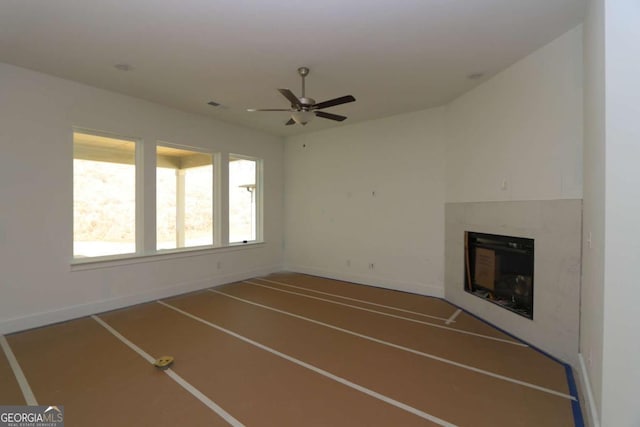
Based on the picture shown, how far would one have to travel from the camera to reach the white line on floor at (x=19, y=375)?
7.39ft

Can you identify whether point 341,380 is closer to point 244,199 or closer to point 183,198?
point 183,198

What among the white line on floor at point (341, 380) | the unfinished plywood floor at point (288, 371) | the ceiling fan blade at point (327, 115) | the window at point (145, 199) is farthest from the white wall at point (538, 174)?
the window at point (145, 199)

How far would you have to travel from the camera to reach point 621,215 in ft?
5.38

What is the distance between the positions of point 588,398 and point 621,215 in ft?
4.67

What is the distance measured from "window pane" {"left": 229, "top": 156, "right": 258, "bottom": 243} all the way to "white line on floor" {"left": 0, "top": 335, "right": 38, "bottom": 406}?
11.2ft

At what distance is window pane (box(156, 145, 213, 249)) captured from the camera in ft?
16.7

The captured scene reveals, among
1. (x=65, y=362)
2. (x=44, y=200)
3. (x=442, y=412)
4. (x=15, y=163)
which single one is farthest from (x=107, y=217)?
(x=442, y=412)

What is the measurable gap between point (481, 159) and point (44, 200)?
18.4ft

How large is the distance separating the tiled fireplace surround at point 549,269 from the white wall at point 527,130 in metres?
0.15

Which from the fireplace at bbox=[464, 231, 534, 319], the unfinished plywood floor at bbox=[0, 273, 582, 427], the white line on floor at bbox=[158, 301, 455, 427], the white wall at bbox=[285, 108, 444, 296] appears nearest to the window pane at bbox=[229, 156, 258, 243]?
the white wall at bbox=[285, 108, 444, 296]

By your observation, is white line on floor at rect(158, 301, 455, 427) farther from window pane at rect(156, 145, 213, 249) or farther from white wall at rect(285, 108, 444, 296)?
white wall at rect(285, 108, 444, 296)

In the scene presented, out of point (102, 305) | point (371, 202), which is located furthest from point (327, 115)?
point (102, 305)

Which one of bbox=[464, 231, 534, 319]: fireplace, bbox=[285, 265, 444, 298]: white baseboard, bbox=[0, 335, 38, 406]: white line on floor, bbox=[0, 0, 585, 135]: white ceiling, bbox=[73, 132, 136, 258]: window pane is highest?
bbox=[0, 0, 585, 135]: white ceiling

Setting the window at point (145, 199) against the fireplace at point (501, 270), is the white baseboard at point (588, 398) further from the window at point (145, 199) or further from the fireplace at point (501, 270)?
the window at point (145, 199)
